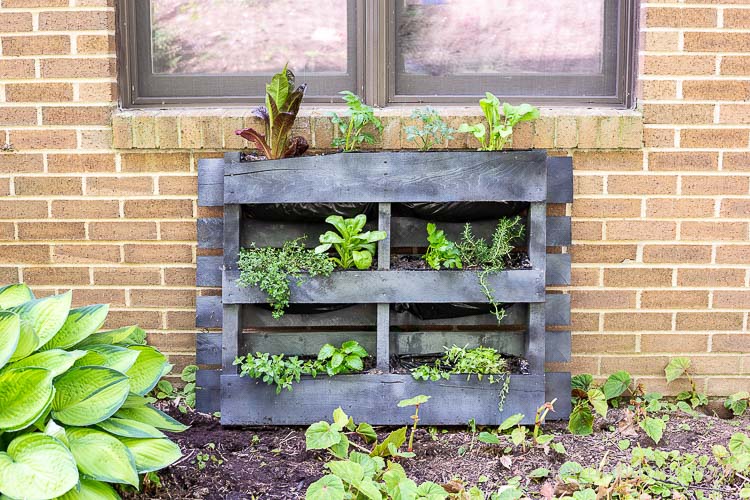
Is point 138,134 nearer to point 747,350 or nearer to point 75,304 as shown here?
point 75,304

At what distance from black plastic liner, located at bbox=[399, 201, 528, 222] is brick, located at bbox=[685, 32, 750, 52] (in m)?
0.98

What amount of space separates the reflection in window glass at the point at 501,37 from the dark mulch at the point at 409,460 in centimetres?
154

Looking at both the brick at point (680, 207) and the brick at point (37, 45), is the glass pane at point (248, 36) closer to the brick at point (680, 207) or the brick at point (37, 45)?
the brick at point (37, 45)

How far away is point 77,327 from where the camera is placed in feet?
8.20

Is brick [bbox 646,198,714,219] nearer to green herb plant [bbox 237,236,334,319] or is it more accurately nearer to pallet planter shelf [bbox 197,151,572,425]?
pallet planter shelf [bbox 197,151,572,425]

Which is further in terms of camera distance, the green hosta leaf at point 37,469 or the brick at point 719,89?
the brick at point 719,89

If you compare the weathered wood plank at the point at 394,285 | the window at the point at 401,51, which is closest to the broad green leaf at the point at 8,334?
the weathered wood plank at the point at 394,285

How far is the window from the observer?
3332 millimetres

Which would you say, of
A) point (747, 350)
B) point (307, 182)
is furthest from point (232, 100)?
point (747, 350)

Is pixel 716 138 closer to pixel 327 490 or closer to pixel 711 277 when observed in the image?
pixel 711 277

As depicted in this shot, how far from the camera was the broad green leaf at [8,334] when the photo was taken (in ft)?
7.10

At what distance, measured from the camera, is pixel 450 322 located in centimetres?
323

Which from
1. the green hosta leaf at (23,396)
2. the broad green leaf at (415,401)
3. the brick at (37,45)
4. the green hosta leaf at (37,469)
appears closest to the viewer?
the green hosta leaf at (37,469)

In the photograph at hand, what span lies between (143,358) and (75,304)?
93 cm
